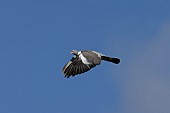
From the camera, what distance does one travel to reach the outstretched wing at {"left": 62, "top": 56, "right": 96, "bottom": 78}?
75250 millimetres

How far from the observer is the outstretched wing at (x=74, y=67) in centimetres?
7525

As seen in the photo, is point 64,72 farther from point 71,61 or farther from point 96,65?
point 96,65

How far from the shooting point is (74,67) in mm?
76250

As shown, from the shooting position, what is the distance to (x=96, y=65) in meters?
71.8

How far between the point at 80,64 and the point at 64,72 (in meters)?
1.73

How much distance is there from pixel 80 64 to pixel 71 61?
1.38 meters

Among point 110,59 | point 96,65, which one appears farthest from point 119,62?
point 96,65

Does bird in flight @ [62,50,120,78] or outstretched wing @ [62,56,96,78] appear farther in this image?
outstretched wing @ [62,56,96,78]

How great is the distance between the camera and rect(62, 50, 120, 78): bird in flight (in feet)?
240

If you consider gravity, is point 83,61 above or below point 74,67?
below

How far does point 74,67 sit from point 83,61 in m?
2.41

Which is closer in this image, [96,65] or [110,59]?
[96,65]

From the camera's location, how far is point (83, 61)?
7394 cm

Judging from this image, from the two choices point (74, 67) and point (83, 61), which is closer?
point (83, 61)
